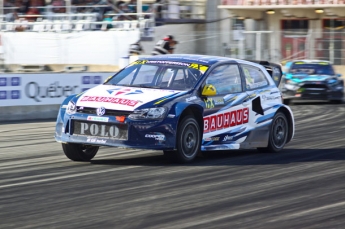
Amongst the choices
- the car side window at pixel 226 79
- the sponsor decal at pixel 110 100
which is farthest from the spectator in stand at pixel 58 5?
the sponsor decal at pixel 110 100

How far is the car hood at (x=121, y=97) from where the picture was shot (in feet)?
32.1

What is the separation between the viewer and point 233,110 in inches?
433

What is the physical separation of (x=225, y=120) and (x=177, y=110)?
3.84 ft

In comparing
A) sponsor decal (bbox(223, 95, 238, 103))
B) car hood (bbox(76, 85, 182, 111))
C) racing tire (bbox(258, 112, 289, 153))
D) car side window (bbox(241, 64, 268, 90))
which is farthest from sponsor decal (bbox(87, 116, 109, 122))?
racing tire (bbox(258, 112, 289, 153))

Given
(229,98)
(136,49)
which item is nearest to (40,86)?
(229,98)

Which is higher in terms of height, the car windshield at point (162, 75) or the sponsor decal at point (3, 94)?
the car windshield at point (162, 75)

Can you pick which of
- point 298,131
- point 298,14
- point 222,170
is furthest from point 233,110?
point 298,14

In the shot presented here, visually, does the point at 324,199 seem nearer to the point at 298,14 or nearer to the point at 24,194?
the point at 24,194

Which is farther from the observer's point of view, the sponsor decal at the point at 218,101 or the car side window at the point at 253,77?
the car side window at the point at 253,77

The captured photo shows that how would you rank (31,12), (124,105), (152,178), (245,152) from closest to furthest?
(152,178)
(124,105)
(245,152)
(31,12)

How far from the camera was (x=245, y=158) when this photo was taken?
445 inches

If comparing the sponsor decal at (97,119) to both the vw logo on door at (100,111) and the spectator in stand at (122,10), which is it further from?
the spectator in stand at (122,10)

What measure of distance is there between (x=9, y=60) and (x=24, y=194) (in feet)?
45.8

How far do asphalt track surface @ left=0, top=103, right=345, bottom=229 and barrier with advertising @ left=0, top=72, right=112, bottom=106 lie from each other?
15.6 feet
